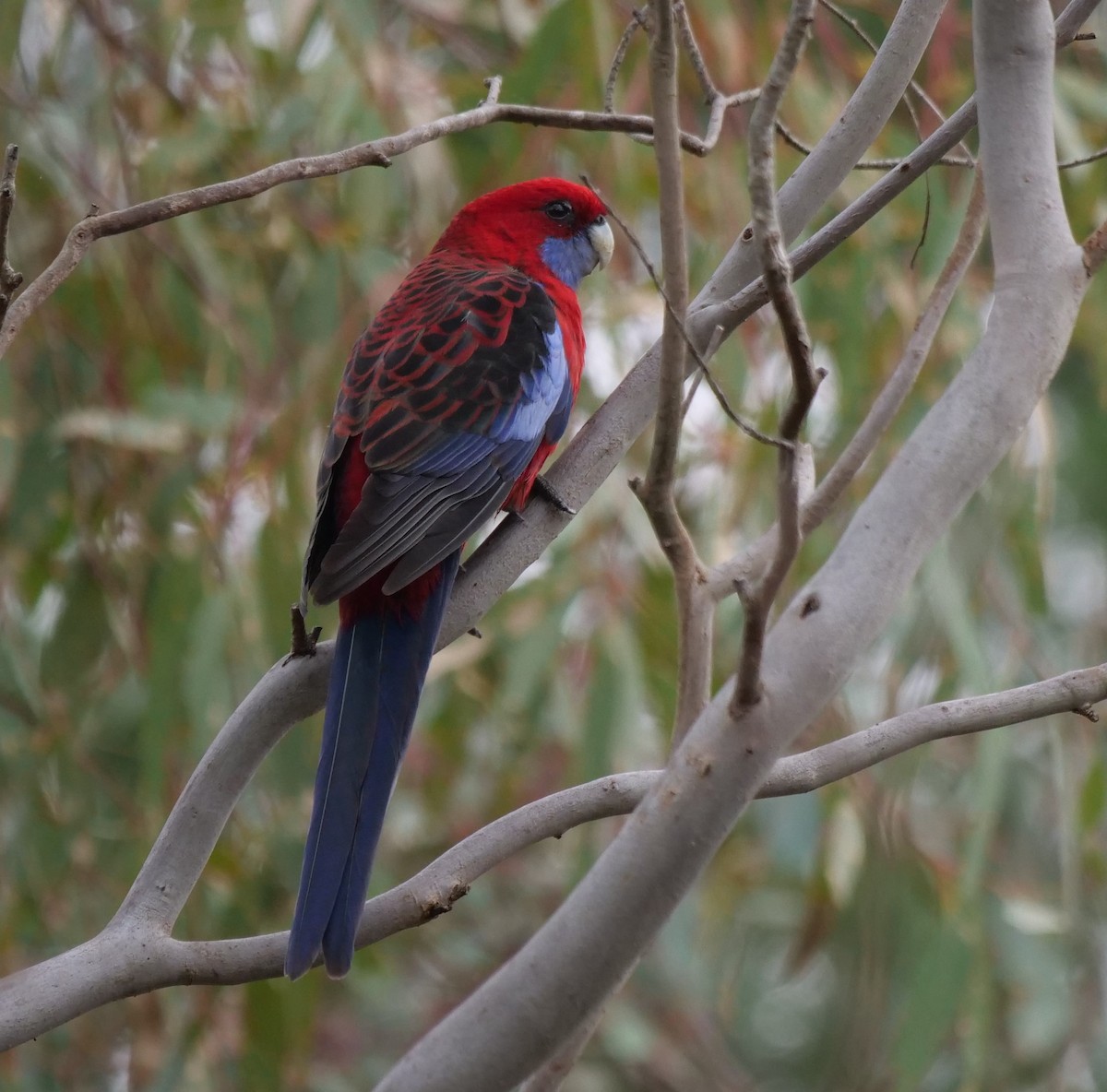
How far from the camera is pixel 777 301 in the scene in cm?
95

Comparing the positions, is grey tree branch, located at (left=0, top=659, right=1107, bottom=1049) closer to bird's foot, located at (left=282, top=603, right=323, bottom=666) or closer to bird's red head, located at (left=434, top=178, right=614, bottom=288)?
bird's foot, located at (left=282, top=603, right=323, bottom=666)

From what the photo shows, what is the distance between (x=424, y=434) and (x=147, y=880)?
76cm

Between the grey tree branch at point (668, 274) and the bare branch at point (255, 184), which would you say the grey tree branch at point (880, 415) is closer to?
the grey tree branch at point (668, 274)

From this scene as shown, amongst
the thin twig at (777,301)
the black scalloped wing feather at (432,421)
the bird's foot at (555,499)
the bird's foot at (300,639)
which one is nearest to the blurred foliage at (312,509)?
the black scalloped wing feather at (432,421)

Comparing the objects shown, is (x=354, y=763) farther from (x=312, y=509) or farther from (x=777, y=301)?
(x=312, y=509)

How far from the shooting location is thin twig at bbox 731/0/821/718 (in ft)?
3.07

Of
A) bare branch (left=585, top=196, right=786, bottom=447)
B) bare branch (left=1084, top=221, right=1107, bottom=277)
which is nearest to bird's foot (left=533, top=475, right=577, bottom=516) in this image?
bare branch (left=585, top=196, right=786, bottom=447)

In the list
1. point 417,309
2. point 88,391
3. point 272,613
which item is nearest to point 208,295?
point 88,391

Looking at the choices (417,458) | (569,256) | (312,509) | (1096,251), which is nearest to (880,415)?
(1096,251)

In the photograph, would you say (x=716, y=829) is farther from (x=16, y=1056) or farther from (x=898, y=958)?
(x=16, y=1056)

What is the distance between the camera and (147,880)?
124 centimetres

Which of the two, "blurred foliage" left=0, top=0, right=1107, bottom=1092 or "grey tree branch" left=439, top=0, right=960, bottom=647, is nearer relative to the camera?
"grey tree branch" left=439, top=0, right=960, bottom=647

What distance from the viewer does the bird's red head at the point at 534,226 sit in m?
2.34

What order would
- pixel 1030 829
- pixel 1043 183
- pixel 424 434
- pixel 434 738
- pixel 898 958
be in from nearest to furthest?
pixel 1043 183 → pixel 424 434 → pixel 898 958 → pixel 434 738 → pixel 1030 829
